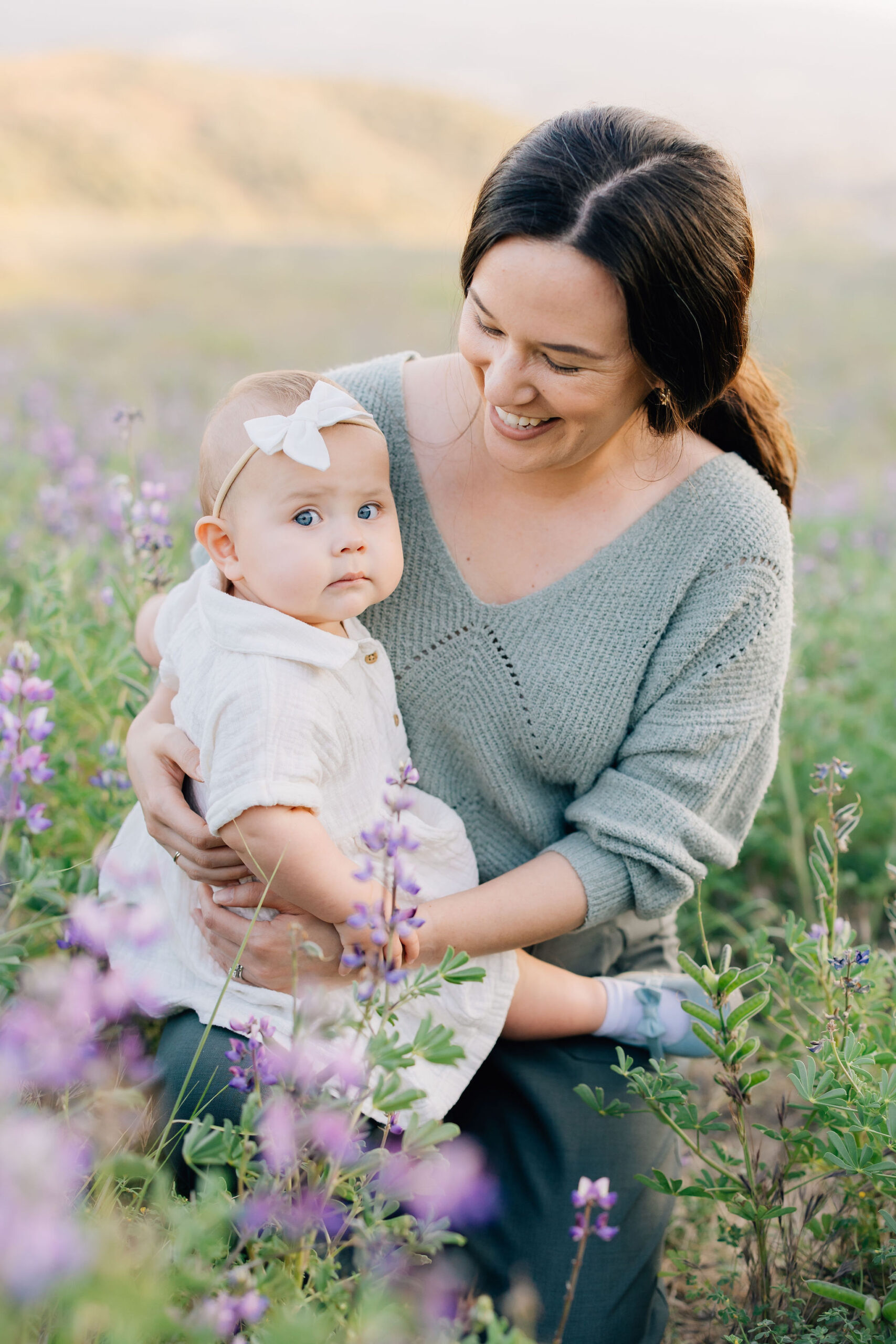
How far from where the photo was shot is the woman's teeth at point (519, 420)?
1641mm

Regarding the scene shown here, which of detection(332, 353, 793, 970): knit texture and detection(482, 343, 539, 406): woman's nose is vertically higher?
detection(482, 343, 539, 406): woman's nose

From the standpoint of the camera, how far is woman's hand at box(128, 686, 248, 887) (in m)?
1.62

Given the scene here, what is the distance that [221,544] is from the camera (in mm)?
1577

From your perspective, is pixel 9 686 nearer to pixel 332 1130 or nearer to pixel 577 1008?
pixel 332 1130

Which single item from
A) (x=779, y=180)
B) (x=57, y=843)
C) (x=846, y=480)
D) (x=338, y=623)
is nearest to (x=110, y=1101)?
(x=338, y=623)

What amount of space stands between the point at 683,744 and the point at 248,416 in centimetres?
87

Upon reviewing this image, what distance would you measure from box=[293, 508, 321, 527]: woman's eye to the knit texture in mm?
402

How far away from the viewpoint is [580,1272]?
174 cm

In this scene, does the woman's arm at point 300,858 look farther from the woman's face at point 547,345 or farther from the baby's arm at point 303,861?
the woman's face at point 547,345

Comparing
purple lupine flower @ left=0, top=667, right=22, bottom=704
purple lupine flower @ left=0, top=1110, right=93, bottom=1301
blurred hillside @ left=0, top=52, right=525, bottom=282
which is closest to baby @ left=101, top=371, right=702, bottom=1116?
purple lupine flower @ left=0, top=667, right=22, bottom=704

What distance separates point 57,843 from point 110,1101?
132cm

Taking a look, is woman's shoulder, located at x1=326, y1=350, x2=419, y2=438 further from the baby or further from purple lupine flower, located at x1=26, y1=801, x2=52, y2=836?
purple lupine flower, located at x1=26, y1=801, x2=52, y2=836

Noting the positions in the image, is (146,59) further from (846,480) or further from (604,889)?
(604,889)

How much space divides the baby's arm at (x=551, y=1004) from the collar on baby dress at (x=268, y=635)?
25.6 inches
